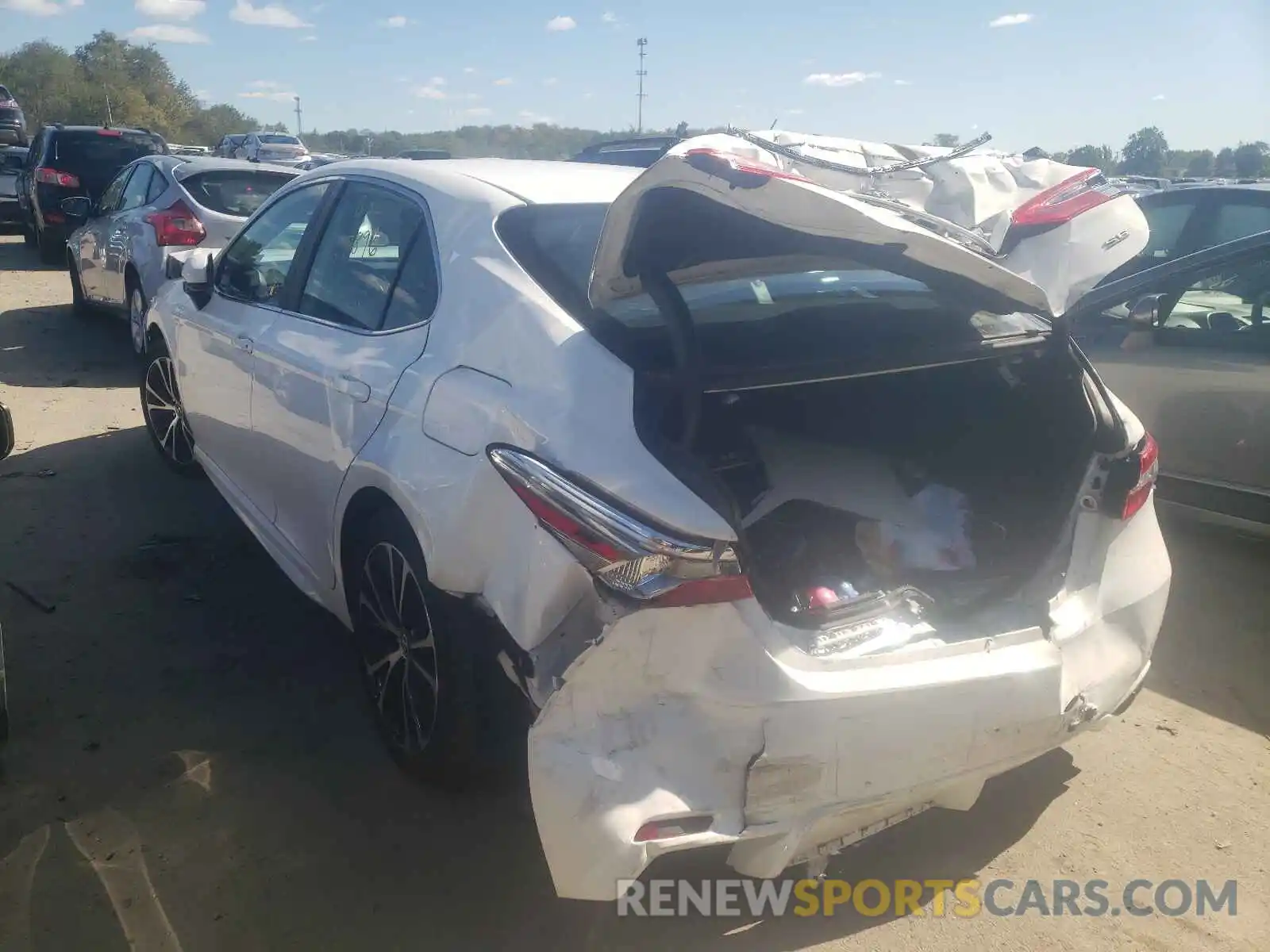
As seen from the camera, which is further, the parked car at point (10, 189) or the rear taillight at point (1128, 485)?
the parked car at point (10, 189)

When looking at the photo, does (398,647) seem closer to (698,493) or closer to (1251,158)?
(698,493)

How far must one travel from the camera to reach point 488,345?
8.21 feet

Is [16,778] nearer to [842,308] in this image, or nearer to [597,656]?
[597,656]

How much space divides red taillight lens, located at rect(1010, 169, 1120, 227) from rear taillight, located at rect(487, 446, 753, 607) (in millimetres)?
1276

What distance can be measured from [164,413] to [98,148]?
1035 cm

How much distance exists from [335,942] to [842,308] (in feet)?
7.07

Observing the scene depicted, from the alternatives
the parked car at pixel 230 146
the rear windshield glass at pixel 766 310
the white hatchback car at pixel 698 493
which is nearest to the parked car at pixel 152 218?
the white hatchback car at pixel 698 493

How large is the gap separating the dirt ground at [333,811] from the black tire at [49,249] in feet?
36.7

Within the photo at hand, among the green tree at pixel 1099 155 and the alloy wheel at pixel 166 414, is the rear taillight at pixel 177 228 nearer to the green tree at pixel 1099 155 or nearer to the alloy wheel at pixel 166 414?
the alloy wheel at pixel 166 414

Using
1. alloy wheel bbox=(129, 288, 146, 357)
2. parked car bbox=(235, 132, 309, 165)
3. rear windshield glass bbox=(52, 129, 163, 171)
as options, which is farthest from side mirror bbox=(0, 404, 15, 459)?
parked car bbox=(235, 132, 309, 165)

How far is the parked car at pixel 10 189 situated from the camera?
16.8m

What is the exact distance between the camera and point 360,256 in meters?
3.29

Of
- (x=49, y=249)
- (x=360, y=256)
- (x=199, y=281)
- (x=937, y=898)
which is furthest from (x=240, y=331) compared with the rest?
(x=49, y=249)

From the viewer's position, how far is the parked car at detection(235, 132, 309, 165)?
29.5 metres
